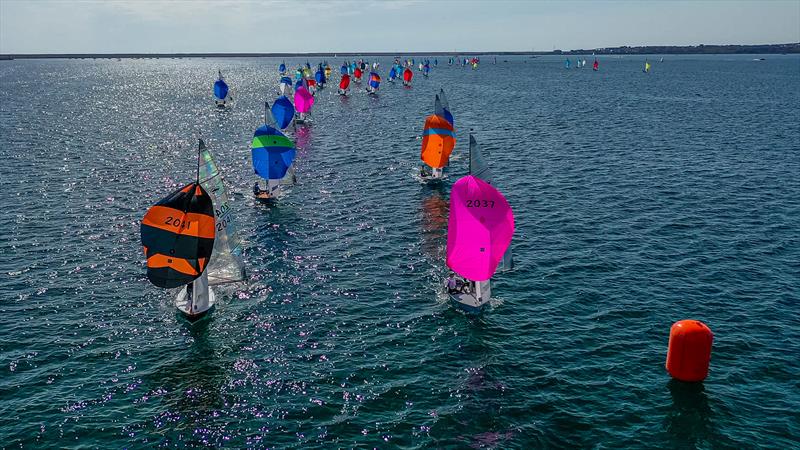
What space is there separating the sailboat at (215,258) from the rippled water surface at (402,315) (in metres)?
1.19

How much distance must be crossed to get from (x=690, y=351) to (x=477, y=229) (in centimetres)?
1308

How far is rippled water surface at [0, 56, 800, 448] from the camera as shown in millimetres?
26219

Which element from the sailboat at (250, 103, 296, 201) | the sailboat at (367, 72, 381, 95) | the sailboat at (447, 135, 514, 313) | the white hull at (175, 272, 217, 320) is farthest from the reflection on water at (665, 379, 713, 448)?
the sailboat at (367, 72, 381, 95)

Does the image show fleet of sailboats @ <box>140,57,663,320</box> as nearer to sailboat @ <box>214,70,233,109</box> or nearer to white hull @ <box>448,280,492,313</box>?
white hull @ <box>448,280,492,313</box>

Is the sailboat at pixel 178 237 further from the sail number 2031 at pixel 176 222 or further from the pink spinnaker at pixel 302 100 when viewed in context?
the pink spinnaker at pixel 302 100

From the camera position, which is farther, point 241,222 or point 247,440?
point 241,222

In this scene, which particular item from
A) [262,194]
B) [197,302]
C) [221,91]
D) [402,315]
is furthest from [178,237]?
[221,91]

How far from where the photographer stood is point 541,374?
29.8 m

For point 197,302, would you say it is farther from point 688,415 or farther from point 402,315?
point 688,415

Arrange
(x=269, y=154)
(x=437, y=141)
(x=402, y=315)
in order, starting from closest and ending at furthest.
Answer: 1. (x=402, y=315)
2. (x=269, y=154)
3. (x=437, y=141)

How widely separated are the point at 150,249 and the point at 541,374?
23115mm

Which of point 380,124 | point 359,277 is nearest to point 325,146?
point 380,124

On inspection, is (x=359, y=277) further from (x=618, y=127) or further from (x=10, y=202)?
(x=618, y=127)

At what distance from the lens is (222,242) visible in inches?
1486
